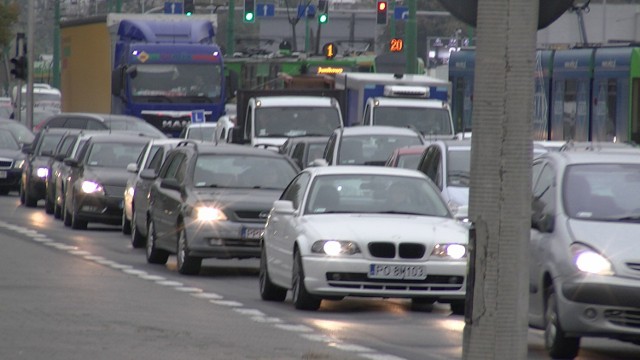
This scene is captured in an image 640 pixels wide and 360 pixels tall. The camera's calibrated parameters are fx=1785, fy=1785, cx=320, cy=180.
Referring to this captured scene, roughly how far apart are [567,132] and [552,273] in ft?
90.8

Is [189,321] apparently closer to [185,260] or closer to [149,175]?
[185,260]

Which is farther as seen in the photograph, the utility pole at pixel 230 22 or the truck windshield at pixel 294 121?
the utility pole at pixel 230 22

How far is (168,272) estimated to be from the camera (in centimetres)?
2067

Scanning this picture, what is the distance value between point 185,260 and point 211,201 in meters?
0.73

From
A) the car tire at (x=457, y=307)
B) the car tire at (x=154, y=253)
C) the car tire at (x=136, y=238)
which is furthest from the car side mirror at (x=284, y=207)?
the car tire at (x=136, y=238)

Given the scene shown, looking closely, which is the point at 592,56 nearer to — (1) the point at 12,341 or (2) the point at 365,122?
(2) the point at 365,122

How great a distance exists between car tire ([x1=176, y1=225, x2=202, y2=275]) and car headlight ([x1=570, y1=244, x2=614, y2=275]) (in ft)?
26.7

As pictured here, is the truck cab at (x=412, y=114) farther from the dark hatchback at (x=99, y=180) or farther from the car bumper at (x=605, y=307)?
the car bumper at (x=605, y=307)

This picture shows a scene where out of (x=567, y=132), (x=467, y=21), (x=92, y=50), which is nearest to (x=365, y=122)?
(x=567, y=132)

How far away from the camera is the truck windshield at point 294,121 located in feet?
117

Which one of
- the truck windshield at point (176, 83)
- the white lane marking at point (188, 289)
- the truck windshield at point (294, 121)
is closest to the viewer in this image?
the white lane marking at point (188, 289)

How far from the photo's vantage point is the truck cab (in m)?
36.6

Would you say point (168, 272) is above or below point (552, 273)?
below

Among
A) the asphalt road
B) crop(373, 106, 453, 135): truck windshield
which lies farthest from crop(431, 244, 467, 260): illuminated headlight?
crop(373, 106, 453, 135): truck windshield
